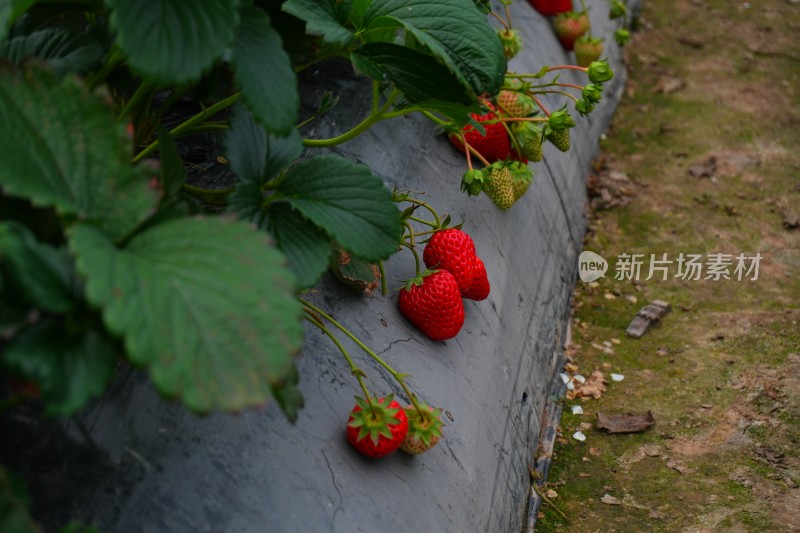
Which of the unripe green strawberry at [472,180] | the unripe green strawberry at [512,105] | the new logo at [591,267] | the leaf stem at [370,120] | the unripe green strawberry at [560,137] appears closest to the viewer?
the leaf stem at [370,120]

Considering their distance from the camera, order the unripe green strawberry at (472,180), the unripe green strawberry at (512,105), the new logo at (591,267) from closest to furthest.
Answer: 1. the unripe green strawberry at (472,180)
2. the unripe green strawberry at (512,105)
3. the new logo at (591,267)

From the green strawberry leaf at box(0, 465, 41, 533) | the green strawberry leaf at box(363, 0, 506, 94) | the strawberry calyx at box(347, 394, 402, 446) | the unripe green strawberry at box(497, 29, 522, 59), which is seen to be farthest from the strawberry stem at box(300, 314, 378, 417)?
the unripe green strawberry at box(497, 29, 522, 59)

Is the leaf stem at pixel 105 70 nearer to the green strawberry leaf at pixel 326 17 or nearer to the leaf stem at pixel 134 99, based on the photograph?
the leaf stem at pixel 134 99

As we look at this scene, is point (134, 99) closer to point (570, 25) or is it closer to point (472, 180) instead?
point (472, 180)

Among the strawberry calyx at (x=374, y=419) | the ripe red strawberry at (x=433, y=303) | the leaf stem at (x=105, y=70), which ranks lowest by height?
the ripe red strawberry at (x=433, y=303)

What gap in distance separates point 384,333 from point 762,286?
1290 mm

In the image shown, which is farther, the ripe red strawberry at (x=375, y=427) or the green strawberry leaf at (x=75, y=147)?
the ripe red strawberry at (x=375, y=427)

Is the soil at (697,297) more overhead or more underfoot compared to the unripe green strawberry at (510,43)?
more underfoot

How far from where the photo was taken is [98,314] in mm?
903

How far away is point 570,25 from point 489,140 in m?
0.90

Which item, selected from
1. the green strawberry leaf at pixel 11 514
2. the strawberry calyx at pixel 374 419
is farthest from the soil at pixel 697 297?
the green strawberry leaf at pixel 11 514

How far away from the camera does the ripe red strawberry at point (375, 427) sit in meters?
1.25

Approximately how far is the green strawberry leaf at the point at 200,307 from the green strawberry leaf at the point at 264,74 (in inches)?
7.3

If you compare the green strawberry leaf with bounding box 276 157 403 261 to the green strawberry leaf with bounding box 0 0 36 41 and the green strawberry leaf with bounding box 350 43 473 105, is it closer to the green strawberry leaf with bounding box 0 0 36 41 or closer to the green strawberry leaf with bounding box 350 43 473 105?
the green strawberry leaf with bounding box 350 43 473 105
